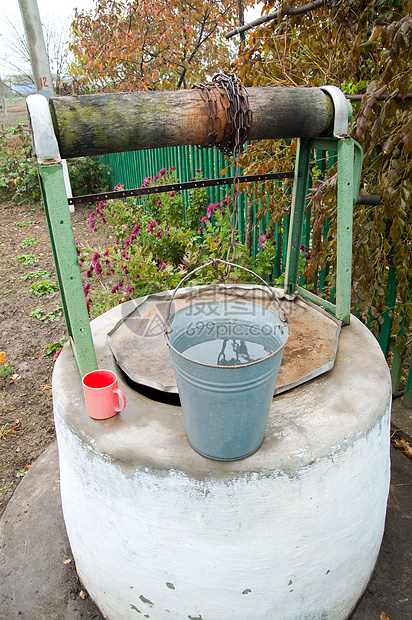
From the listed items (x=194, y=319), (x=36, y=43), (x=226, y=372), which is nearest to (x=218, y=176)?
(x=36, y=43)

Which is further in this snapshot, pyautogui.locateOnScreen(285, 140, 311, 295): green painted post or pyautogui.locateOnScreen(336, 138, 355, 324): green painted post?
pyautogui.locateOnScreen(285, 140, 311, 295): green painted post

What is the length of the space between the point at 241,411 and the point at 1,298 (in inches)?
176

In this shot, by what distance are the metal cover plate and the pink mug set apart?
16 centimetres

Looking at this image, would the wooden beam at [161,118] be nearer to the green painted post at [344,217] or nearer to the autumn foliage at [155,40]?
the green painted post at [344,217]

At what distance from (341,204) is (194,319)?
2.74 feet

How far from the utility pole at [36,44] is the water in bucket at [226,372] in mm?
4211

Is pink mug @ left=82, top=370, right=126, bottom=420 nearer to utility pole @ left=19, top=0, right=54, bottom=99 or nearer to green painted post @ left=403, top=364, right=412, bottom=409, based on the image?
green painted post @ left=403, top=364, right=412, bottom=409

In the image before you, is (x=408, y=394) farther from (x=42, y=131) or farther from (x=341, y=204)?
(x=42, y=131)

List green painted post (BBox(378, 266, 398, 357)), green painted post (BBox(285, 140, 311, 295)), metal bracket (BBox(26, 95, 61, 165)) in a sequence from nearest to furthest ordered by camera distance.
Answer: metal bracket (BBox(26, 95, 61, 165)) < green painted post (BBox(285, 140, 311, 295)) < green painted post (BBox(378, 266, 398, 357))

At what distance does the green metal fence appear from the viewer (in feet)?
9.46

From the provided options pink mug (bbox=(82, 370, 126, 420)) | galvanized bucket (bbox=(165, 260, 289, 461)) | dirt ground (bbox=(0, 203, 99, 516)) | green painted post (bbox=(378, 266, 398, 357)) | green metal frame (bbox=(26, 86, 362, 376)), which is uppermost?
green metal frame (bbox=(26, 86, 362, 376))

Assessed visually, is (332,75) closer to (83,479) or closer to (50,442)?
(83,479)

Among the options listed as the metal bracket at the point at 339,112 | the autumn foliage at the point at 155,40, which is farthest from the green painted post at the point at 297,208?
the autumn foliage at the point at 155,40

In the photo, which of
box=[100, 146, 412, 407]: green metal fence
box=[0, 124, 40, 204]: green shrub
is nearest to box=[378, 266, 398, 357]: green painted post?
box=[100, 146, 412, 407]: green metal fence
